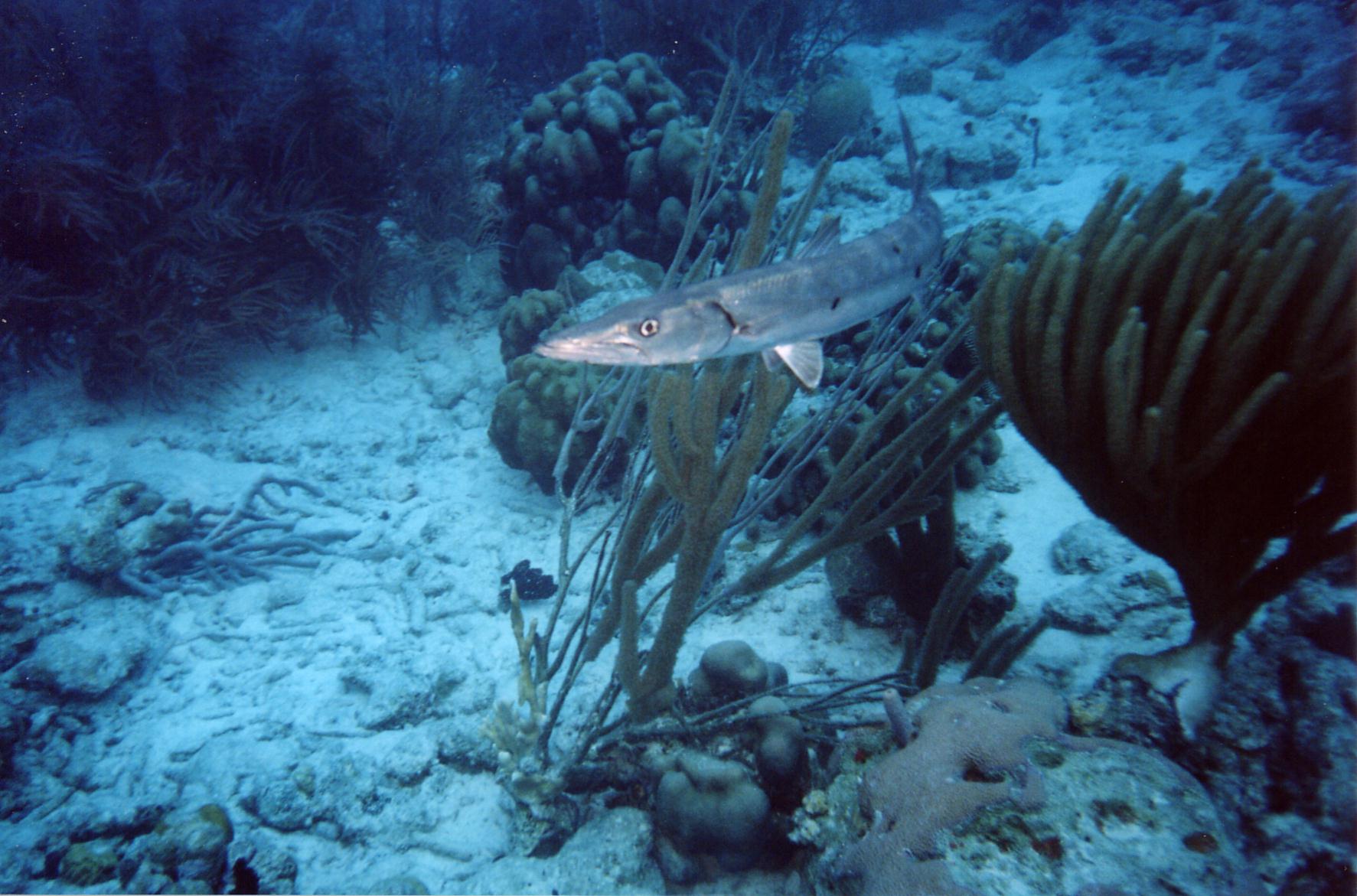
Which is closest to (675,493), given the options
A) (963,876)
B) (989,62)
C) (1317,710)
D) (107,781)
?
(963,876)

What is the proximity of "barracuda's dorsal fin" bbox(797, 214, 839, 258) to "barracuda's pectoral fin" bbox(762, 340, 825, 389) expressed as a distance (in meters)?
0.43

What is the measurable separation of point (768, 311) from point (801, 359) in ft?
0.81

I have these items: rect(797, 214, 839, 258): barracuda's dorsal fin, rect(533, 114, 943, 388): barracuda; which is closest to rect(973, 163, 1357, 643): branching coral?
rect(533, 114, 943, 388): barracuda

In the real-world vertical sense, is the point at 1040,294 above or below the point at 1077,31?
below

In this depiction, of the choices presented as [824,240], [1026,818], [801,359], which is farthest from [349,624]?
[1026,818]

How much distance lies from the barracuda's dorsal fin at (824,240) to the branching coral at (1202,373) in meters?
0.71

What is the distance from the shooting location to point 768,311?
257cm

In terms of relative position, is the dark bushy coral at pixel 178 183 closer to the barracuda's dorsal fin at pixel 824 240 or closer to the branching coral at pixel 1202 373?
the barracuda's dorsal fin at pixel 824 240

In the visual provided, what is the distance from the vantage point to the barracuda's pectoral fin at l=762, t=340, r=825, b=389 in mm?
2533

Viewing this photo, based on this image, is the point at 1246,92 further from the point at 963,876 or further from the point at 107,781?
the point at 107,781

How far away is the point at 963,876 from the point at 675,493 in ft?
5.36

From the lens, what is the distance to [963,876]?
1.95m

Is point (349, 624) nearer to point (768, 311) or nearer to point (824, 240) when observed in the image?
point (768, 311)

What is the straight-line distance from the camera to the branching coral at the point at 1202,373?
7.22ft
